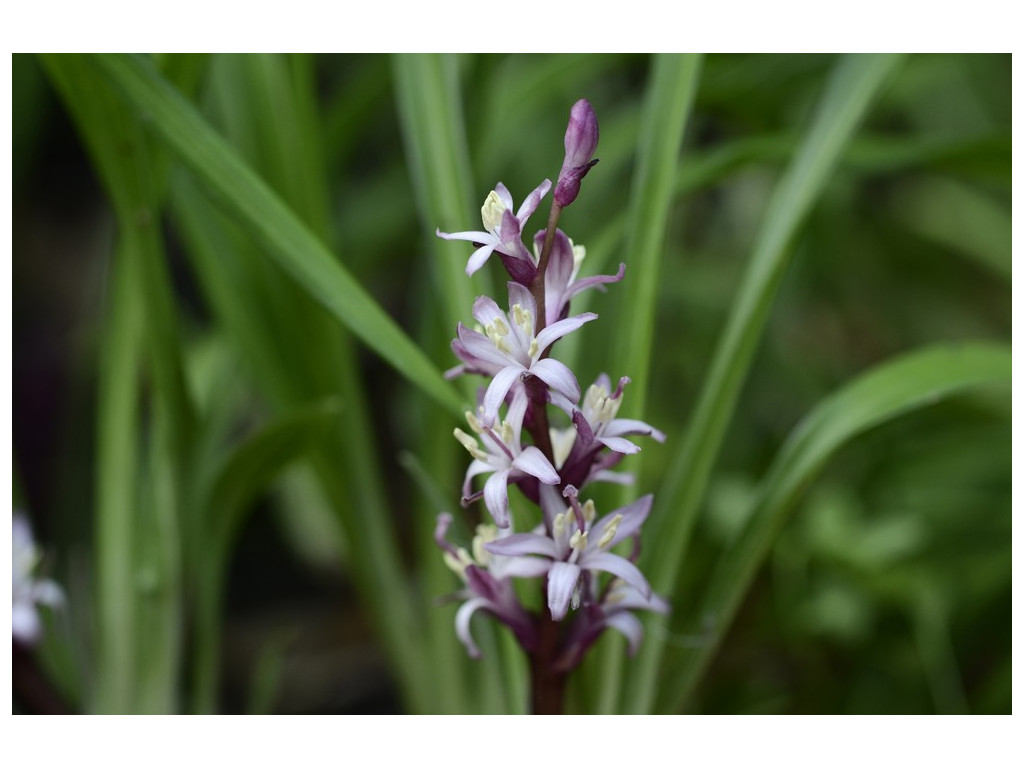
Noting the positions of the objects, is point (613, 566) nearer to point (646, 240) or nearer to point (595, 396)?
point (595, 396)

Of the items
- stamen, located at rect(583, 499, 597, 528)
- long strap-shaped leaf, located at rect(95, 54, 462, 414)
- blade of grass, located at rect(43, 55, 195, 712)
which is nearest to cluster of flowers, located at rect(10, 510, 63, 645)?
blade of grass, located at rect(43, 55, 195, 712)

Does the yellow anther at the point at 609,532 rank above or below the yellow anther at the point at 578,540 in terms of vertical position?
above

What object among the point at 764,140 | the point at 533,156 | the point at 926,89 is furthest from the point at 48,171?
the point at 926,89

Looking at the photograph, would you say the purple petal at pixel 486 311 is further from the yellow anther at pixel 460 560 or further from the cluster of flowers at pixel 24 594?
the cluster of flowers at pixel 24 594

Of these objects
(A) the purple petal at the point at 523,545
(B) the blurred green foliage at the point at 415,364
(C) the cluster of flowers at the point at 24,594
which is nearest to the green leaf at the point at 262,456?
(B) the blurred green foliage at the point at 415,364

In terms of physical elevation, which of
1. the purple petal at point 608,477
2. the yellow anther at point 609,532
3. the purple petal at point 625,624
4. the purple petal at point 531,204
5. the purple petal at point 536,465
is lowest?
the purple petal at point 625,624

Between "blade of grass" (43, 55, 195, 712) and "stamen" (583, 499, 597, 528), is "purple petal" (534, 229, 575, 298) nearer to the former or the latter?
"stamen" (583, 499, 597, 528)

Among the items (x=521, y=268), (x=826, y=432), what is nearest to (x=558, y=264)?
(x=521, y=268)
